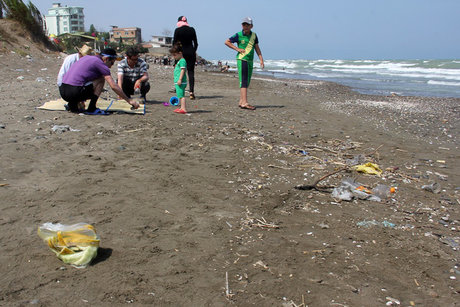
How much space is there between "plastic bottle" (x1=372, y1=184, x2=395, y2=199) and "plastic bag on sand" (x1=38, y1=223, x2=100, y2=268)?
8.77 feet

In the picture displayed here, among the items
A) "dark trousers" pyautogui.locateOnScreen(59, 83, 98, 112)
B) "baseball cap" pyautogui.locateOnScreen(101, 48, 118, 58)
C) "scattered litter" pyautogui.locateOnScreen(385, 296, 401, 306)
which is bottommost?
"scattered litter" pyautogui.locateOnScreen(385, 296, 401, 306)

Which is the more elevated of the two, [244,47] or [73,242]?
[244,47]

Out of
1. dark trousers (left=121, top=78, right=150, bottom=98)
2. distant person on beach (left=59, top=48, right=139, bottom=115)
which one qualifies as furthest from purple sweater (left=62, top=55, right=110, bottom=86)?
dark trousers (left=121, top=78, right=150, bottom=98)

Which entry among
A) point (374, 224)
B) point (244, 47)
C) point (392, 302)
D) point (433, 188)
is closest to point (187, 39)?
point (244, 47)

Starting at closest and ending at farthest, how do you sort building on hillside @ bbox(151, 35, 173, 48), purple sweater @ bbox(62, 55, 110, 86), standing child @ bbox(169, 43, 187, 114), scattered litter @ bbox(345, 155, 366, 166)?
scattered litter @ bbox(345, 155, 366, 166) → purple sweater @ bbox(62, 55, 110, 86) → standing child @ bbox(169, 43, 187, 114) → building on hillside @ bbox(151, 35, 173, 48)

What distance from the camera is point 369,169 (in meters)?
4.27

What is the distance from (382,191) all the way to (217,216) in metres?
1.82

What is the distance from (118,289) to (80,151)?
2.48 m

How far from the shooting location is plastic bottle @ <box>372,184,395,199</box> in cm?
366

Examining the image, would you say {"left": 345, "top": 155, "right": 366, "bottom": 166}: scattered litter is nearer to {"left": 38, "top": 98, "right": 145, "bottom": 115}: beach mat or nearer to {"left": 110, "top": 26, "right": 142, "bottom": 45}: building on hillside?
{"left": 38, "top": 98, "right": 145, "bottom": 115}: beach mat

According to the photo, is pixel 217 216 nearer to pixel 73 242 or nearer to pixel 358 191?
pixel 73 242

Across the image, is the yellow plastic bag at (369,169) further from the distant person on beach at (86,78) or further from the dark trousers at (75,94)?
the dark trousers at (75,94)

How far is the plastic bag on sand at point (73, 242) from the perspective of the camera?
215 centimetres

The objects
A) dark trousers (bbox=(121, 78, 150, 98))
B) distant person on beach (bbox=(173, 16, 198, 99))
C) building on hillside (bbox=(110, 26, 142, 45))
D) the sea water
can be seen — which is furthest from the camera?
building on hillside (bbox=(110, 26, 142, 45))
